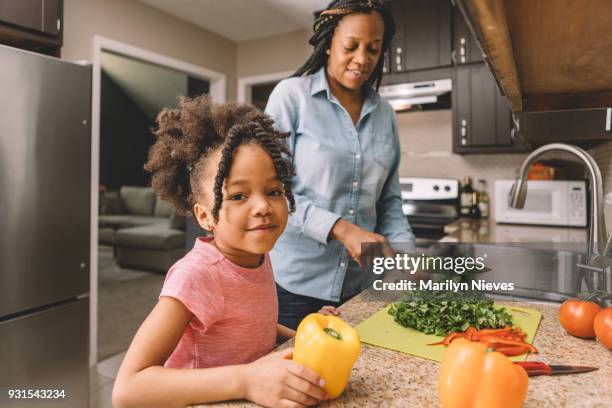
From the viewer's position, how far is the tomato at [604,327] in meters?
0.77

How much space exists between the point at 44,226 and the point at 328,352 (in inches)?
73.9

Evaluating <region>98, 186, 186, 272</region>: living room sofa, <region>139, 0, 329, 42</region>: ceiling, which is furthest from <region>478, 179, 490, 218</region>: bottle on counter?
<region>98, 186, 186, 272</region>: living room sofa

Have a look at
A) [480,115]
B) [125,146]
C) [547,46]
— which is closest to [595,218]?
[547,46]

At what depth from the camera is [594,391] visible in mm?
→ 641

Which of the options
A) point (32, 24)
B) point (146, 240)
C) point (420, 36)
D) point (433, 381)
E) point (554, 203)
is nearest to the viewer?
point (433, 381)

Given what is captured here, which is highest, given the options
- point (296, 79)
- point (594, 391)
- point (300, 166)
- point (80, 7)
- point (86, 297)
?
point (80, 7)

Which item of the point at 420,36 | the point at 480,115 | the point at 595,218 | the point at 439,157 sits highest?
the point at 420,36

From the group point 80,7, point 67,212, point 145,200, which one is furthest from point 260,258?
point 145,200

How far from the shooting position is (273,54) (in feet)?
13.7

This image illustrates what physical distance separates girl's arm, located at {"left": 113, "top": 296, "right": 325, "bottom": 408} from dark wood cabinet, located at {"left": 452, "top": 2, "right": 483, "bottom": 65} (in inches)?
114

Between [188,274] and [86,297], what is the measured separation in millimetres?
1793

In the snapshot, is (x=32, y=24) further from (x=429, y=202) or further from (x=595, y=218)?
(x=429, y=202)

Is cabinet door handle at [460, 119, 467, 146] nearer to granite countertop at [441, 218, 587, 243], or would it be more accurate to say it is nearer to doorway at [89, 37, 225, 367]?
granite countertop at [441, 218, 587, 243]

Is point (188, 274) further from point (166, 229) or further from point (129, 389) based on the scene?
point (166, 229)
